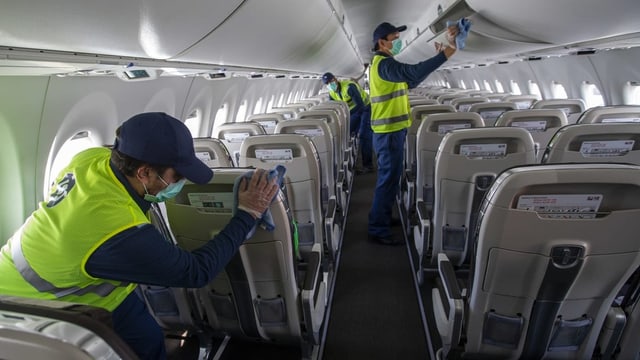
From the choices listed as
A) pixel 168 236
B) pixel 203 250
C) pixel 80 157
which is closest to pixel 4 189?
pixel 168 236

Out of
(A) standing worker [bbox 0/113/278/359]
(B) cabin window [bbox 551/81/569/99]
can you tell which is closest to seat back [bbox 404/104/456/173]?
(A) standing worker [bbox 0/113/278/359]

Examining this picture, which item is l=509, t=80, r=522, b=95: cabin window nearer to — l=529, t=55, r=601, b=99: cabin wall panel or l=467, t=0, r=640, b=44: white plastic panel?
l=529, t=55, r=601, b=99: cabin wall panel

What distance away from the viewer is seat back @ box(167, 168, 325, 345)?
1856 mm

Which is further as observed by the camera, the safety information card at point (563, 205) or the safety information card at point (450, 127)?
the safety information card at point (450, 127)

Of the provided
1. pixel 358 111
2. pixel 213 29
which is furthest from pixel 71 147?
pixel 358 111

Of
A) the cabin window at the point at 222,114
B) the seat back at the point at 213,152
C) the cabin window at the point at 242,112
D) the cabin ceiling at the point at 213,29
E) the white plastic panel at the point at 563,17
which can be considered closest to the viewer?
the cabin ceiling at the point at 213,29

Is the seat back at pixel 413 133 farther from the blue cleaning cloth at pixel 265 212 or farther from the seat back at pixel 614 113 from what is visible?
the blue cleaning cloth at pixel 265 212

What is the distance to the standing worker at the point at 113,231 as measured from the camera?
135 centimetres

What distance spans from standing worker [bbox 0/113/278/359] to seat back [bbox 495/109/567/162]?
3.26m

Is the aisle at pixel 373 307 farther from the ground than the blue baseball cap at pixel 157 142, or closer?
closer

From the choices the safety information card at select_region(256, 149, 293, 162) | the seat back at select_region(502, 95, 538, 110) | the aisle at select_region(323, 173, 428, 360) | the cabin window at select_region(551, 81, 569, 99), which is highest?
the cabin window at select_region(551, 81, 569, 99)

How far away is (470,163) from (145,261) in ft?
7.50

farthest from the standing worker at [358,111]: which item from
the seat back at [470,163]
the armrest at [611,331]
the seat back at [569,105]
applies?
the armrest at [611,331]

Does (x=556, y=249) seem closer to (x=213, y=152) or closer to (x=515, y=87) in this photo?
(x=213, y=152)
